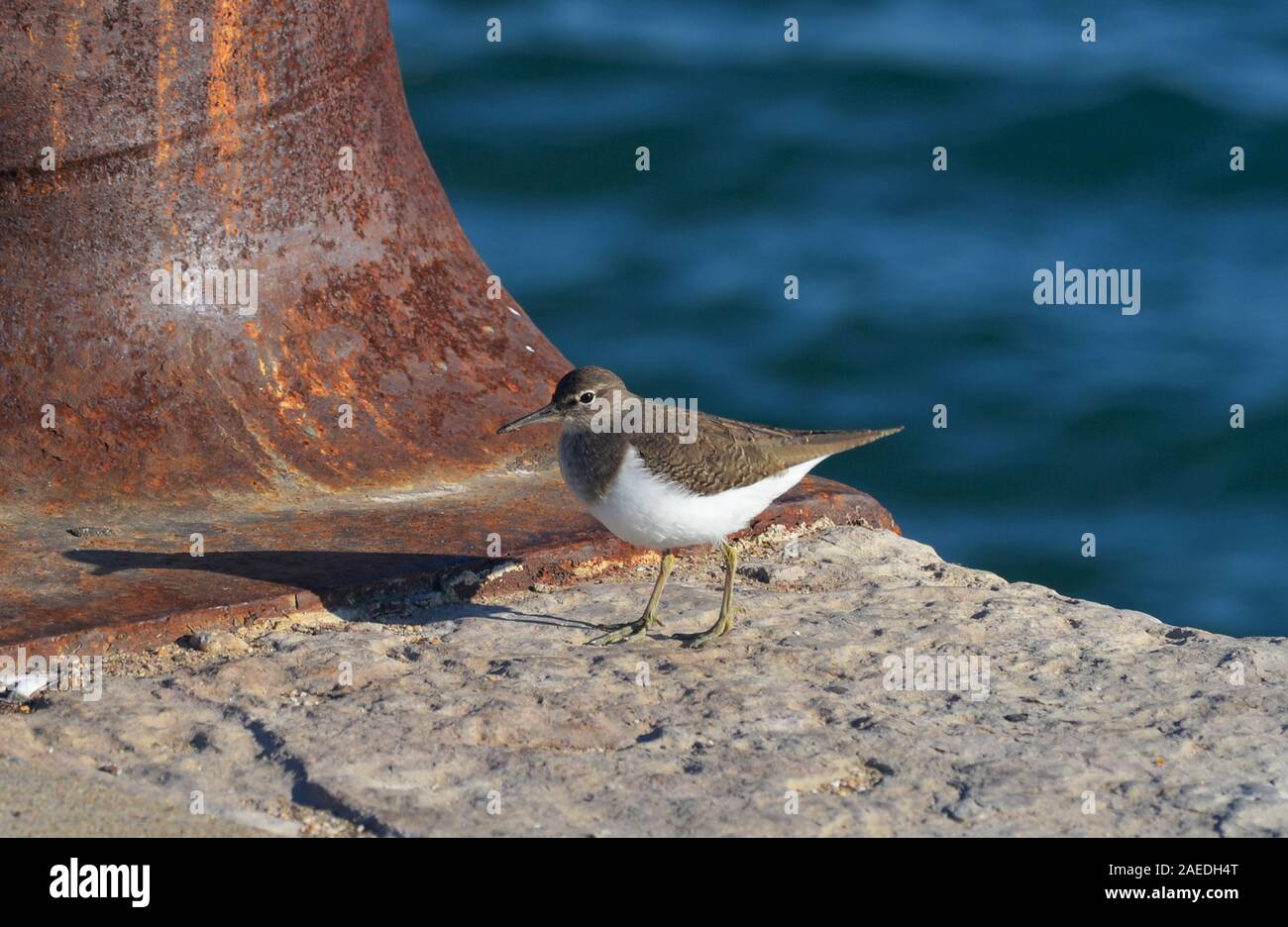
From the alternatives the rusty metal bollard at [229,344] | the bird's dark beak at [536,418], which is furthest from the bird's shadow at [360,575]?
the bird's dark beak at [536,418]

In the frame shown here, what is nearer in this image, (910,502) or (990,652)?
(990,652)

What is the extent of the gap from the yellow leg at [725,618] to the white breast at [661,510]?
9cm

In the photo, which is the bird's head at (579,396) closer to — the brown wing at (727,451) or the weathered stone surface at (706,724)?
the brown wing at (727,451)

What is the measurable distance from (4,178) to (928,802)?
3.19 metres

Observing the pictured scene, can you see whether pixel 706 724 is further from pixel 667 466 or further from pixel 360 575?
pixel 360 575

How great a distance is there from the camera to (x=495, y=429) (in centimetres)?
529

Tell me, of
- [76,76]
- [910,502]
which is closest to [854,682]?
[76,76]

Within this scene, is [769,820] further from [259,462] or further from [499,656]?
[259,462]

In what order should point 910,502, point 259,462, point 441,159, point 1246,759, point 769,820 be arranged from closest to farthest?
point 769,820
point 1246,759
point 259,462
point 910,502
point 441,159

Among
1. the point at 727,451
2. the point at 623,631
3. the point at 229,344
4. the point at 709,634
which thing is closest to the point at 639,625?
the point at 623,631

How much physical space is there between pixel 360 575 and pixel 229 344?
94 cm

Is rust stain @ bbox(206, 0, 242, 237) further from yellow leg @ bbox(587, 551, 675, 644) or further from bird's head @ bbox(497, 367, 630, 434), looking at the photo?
yellow leg @ bbox(587, 551, 675, 644)

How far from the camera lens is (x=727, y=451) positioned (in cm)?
480

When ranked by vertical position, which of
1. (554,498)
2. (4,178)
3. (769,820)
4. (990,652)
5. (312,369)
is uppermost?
(4,178)
